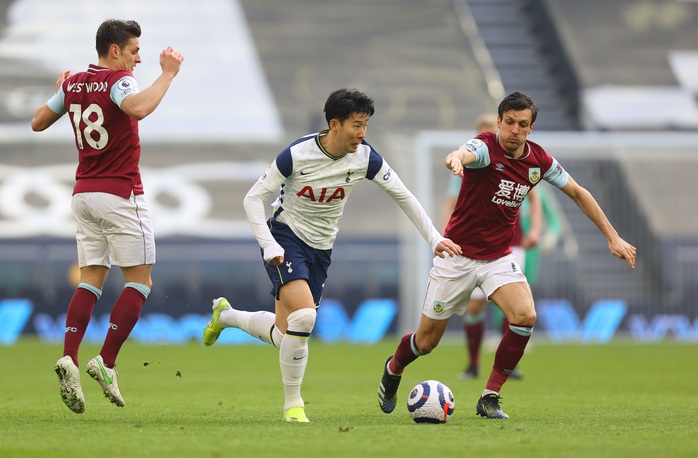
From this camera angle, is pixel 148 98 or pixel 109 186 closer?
pixel 148 98

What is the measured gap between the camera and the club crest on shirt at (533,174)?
22.7 feet

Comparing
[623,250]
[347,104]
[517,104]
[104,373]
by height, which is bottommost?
[104,373]

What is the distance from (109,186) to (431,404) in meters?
2.14

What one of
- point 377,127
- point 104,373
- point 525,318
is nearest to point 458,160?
point 525,318

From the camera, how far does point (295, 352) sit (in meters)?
6.38

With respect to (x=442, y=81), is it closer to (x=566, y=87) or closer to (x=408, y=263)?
(x=566, y=87)

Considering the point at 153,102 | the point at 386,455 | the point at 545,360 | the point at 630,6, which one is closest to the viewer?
the point at 386,455

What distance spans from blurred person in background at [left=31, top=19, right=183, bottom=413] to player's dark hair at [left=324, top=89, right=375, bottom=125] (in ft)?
2.87

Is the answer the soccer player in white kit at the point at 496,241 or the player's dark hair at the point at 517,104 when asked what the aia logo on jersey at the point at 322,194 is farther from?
the player's dark hair at the point at 517,104

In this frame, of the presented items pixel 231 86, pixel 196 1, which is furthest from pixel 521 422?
pixel 196 1

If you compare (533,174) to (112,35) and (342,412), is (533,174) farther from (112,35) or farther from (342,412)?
(112,35)

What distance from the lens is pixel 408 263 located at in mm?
17406

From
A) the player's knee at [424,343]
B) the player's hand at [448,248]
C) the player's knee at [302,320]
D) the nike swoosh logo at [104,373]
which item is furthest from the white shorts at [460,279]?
the nike swoosh logo at [104,373]

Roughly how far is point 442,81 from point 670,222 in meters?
7.59
